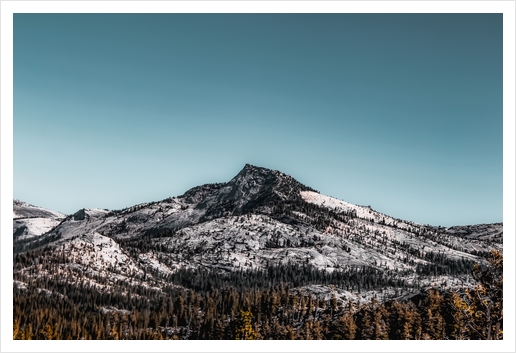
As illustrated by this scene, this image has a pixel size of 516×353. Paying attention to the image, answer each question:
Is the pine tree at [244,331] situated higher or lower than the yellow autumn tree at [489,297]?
lower

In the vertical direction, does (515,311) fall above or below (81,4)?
below

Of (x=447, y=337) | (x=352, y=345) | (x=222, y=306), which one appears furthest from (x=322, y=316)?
(x=352, y=345)

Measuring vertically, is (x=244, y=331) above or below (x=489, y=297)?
below

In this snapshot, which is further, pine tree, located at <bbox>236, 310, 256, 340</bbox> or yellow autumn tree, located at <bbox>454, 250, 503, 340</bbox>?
pine tree, located at <bbox>236, 310, 256, 340</bbox>

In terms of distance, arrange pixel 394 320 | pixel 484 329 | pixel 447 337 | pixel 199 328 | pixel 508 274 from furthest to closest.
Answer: pixel 199 328 → pixel 394 320 → pixel 447 337 → pixel 484 329 → pixel 508 274

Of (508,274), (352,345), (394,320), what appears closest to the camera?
(508,274)

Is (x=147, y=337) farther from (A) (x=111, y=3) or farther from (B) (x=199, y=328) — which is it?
(A) (x=111, y=3)

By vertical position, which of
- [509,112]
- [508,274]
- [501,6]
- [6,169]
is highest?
[501,6]

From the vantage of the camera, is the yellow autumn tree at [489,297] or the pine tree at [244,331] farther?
the pine tree at [244,331]

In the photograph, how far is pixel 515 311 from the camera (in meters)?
46.8

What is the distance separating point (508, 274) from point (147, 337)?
126 metres

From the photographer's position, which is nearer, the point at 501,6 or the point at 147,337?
the point at 501,6

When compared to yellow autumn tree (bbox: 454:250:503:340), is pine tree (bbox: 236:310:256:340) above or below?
below

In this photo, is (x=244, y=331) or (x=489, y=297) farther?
(x=244, y=331)
